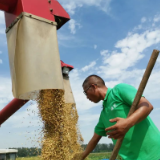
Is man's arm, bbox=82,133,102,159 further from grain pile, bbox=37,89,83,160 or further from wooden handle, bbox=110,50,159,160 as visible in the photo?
wooden handle, bbox=110,50,159,160

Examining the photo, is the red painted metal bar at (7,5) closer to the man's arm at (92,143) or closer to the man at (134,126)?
the man at (134,126)

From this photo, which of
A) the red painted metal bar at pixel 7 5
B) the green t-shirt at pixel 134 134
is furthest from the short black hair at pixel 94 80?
the red painted metal bar at pixel 7 5

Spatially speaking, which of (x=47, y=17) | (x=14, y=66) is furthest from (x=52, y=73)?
(x=47, y=17)

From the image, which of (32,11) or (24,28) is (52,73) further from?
(32,11)

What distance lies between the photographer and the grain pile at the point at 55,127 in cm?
211

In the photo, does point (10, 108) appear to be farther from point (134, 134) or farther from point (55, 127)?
point (134, 134)

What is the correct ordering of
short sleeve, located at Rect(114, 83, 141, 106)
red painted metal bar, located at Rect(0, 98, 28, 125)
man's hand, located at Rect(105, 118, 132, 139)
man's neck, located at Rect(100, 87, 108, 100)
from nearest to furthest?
man's hand, located at Rect(105, 118, 132, 139) < short sleeve, located at Rect(114, 83, 141, 106) < man's neck, located at Rect(100, 87, 108, 100) < red painted metal bar, located at Rect(0, 98, 28, 125)

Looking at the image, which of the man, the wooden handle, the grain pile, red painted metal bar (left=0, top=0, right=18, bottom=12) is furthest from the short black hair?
red painted metal bar (left=0, top=0, right=18, bottom=12)

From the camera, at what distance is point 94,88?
1976 mm

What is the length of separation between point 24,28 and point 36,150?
1.21 meters

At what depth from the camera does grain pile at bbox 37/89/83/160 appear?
83.2 inches

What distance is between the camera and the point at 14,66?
6.49 ft

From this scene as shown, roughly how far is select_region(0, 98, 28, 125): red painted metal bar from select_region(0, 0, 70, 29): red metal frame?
1.03 m

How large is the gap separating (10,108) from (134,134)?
5.95 feet
